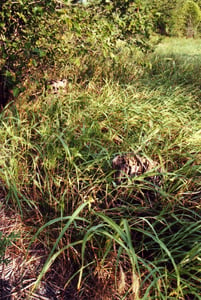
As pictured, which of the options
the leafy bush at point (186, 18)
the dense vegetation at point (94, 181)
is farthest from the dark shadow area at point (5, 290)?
the leafy bush at point (186, 18)

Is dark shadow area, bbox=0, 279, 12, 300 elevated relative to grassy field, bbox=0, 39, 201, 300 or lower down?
lower down

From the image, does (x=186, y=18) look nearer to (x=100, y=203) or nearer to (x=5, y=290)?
(x=100, y=203)

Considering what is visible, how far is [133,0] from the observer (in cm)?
270

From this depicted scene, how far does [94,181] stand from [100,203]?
145mm

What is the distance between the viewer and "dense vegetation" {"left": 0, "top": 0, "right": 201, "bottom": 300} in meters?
1.34

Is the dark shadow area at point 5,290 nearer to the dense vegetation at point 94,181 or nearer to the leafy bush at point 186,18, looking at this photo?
the dense vegetation at point 94,181

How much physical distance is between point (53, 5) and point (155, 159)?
1343 mm

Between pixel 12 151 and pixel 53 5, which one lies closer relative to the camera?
pixel 12 151

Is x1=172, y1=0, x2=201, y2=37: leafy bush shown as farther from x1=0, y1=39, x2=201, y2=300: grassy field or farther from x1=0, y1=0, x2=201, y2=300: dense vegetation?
x1=0, y1=39, x2=201, y2=300: grassy field

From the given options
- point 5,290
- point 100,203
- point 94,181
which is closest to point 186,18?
point 94,181

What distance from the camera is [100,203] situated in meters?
1.62

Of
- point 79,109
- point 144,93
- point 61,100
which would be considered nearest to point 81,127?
point 79,109

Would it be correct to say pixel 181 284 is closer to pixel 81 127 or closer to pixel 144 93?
pixel 81 127

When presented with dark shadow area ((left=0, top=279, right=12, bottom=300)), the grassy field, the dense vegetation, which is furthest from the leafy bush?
dark shadow area ((left=0, top=279, right=12, bottom=300))
